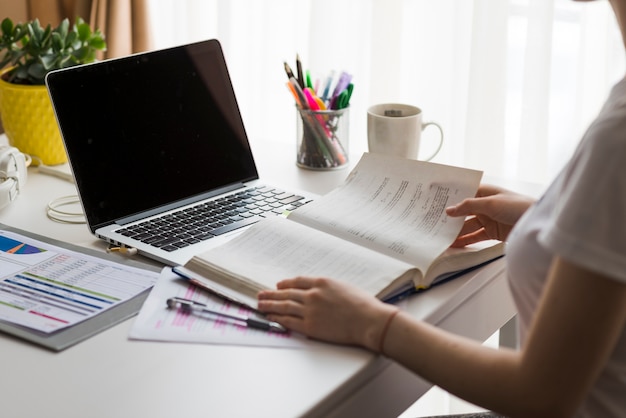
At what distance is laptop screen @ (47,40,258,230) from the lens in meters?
1.18

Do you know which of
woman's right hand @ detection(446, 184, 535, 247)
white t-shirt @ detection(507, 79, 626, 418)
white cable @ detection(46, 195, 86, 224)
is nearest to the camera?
white t-shirt @ detection(507, 79, 626, 418)

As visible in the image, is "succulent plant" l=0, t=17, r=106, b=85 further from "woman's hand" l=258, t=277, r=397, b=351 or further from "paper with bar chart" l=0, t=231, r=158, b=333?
"woman's hand" l=258, t=277, r=397, b=351

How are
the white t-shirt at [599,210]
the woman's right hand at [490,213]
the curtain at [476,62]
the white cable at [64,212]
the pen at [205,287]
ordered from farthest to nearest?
the curtain at [476,62] < the white cable at [64,212] < the woman's right hand at [490,213] < the pen at [205,287] < the white t-shirt at [599,210]

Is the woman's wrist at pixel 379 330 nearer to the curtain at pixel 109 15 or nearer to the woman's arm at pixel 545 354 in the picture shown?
the woman's arm at pixel 545 354

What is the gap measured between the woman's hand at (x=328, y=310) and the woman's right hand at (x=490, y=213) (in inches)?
9.4

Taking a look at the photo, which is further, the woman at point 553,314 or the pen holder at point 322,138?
the pen holder at point 322,138

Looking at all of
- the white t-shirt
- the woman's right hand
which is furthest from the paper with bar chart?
the white t-shirt

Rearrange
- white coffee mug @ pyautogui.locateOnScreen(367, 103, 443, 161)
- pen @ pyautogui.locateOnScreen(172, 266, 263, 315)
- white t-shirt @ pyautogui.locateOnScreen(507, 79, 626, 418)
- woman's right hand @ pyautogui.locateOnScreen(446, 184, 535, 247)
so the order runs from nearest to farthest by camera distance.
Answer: white t-shirt @ pyautogui.locateOnScreen(507, 79, 626, 418), pen @ pyautogui.locateOnScreen(172, 266, 263, 315), woman's right hand @ pyautogui.locateOnScreen(446, 184, 535, 247), white coffee mug @ pyautogui.locateOnScreen(367, 103, 443, 161)

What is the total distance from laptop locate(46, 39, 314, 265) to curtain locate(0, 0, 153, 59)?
0.96 m

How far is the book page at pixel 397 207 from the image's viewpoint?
1.08 metres

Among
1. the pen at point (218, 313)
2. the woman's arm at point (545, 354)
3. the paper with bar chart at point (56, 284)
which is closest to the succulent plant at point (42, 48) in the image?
the paper with bar chart at point (56, 284)

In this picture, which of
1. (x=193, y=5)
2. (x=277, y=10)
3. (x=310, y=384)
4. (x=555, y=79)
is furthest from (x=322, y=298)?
(x=193, y=5)

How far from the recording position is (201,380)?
849 millimetres

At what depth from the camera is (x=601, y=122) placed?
2.52 ft
